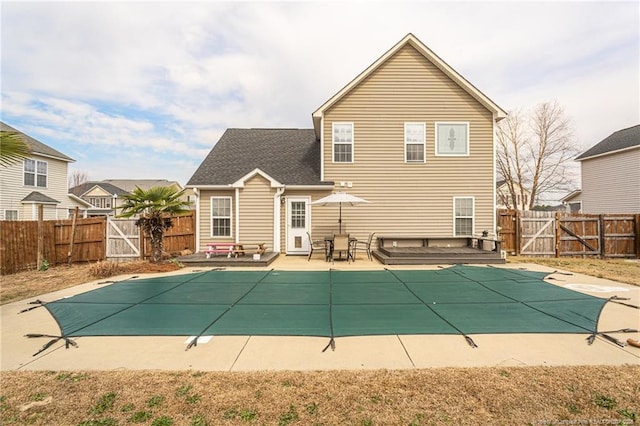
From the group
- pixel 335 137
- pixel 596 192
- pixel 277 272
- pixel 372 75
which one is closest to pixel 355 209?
pixel 335 137

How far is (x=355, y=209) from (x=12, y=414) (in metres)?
10.6

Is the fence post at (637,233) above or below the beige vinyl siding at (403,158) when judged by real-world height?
below

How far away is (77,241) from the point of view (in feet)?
35.1

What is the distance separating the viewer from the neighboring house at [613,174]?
1677cm

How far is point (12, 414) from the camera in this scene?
2451 millimetres

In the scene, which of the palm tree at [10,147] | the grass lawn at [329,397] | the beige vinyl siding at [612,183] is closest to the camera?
the grass lawn at [329,397]

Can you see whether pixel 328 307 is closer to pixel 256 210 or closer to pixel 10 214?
pixel 256 210

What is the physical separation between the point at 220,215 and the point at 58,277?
5398 millimetres

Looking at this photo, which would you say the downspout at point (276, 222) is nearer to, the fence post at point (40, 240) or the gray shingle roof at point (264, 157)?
the gray shingle roof at point (264, 157)

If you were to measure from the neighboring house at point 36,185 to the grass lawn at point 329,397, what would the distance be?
63.9ft

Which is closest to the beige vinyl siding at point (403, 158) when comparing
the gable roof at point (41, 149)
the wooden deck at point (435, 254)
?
the wooden deck at point (435, 254)

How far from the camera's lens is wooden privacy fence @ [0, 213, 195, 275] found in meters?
9.05

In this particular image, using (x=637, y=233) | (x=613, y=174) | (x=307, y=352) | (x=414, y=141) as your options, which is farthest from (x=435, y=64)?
(x=613, y=174)

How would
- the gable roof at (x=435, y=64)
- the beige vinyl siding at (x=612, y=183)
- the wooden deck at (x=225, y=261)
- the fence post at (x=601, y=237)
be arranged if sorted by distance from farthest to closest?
the beige vinyl siding at (x=612, y=183) → the fence post at (x=601, y=237) → the gable roof at (x=435, y=64) → the wooden deck at (x=225, y=261)
